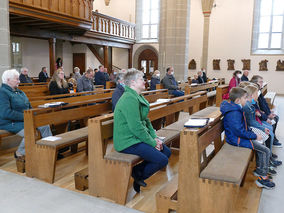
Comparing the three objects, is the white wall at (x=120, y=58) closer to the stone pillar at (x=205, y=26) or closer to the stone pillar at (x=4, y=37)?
the stone pillar at (x=205, y=26)

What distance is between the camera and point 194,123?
2891mm

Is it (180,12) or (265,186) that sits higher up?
(180,12)

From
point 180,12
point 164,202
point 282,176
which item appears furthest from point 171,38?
point 164,202

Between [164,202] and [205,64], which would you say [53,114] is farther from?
[205,64]

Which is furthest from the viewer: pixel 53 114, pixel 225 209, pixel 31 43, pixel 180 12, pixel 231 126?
pixel 31 43

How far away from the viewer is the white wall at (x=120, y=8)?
20172 millimetres

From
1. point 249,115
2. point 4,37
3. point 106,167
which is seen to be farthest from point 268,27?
point 106,167

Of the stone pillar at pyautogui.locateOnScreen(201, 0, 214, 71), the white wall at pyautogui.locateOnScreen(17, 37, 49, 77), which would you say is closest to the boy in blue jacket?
the white wall at pyautogui.locateOnScreen(17, 37, 49, 77)

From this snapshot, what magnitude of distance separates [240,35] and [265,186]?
15.7 m

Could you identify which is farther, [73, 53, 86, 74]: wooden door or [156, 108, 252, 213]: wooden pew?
[73, 53, 86, 74]: wooden door

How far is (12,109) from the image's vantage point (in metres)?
4.04

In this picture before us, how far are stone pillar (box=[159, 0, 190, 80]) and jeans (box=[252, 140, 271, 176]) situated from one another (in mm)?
7403

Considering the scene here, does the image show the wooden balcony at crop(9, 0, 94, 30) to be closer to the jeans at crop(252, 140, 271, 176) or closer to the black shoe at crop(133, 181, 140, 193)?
the black shoe at crop(133, 181, 140, 193)

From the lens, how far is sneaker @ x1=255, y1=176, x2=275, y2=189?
3486mm
